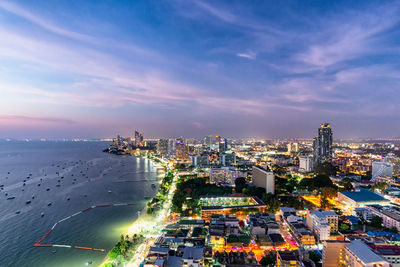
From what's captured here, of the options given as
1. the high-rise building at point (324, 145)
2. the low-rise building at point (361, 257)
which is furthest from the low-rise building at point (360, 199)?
the high-rise building at point (324, 145)

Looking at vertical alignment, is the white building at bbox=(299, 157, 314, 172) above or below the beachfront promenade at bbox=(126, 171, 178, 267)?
above

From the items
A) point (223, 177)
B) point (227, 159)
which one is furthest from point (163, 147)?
point (223, 177)

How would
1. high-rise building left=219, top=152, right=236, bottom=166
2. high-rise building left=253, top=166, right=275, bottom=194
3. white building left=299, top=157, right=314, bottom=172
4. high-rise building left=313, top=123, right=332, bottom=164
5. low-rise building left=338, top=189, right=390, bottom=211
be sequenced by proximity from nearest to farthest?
low-rise building left=338, top=189, right=390, bottom=211
high-rise building left=253, top=166, right=275, bottom=194
white building left=299, top=157, right=314, bottom=172
high-rise building left=313, top=123, right=332, bottom=164
high-rise building left=219, top=152, right=236, bottom=166

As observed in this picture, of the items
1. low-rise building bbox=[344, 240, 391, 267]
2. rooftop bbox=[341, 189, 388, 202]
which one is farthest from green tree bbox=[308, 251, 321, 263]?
rooftop bbox=[341, 189, 388, 202]

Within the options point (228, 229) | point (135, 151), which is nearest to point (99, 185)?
point (228, 229)

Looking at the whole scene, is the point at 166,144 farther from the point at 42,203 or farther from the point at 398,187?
the point at 398,187

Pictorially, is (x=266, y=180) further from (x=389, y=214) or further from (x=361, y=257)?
(x=361, y=257)

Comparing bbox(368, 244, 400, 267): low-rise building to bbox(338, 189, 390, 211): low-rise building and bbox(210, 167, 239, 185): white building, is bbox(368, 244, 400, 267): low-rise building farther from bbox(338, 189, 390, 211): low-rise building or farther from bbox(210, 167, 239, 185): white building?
bbox(210, 167, 239, 185): white building

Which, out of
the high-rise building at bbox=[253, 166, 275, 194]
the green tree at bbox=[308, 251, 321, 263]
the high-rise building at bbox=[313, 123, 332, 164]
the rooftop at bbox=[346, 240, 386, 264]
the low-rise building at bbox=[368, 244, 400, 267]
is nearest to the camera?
the rooftop at bbox=[346, 240, 386, 264]
